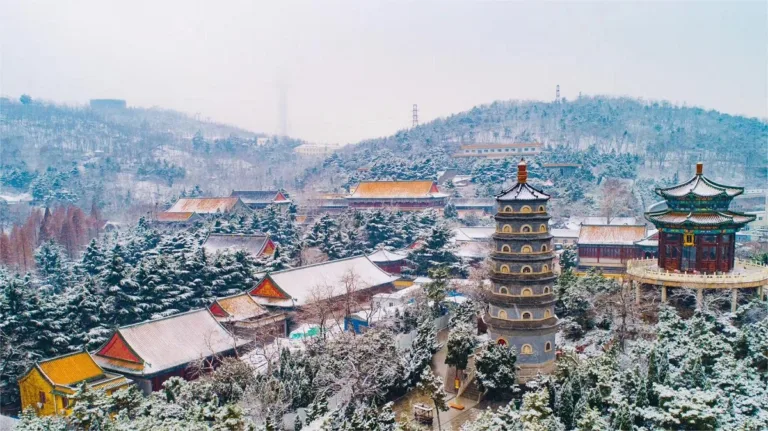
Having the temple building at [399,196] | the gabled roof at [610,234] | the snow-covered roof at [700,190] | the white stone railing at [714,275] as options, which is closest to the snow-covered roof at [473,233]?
the gabled roof at [610,234]

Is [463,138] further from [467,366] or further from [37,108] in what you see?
[37,108]

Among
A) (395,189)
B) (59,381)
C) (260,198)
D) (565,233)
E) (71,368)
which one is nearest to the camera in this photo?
(59,381)

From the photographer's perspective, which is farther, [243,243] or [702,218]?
[243,243]

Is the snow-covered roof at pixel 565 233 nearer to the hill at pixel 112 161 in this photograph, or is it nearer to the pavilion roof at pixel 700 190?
the pavilion roof at pixel 700 190

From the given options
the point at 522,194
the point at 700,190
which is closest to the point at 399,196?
the point at 700,190

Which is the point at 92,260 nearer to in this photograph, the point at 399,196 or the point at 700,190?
the point at 399,196

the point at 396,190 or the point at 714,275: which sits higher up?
the point at 396,190

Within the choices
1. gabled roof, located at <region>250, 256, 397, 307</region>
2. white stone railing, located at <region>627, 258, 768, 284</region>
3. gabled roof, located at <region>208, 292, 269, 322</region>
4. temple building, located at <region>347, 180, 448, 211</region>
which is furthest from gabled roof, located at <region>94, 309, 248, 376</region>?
temple building, located at <region>347, 180, 448, 211</region>
